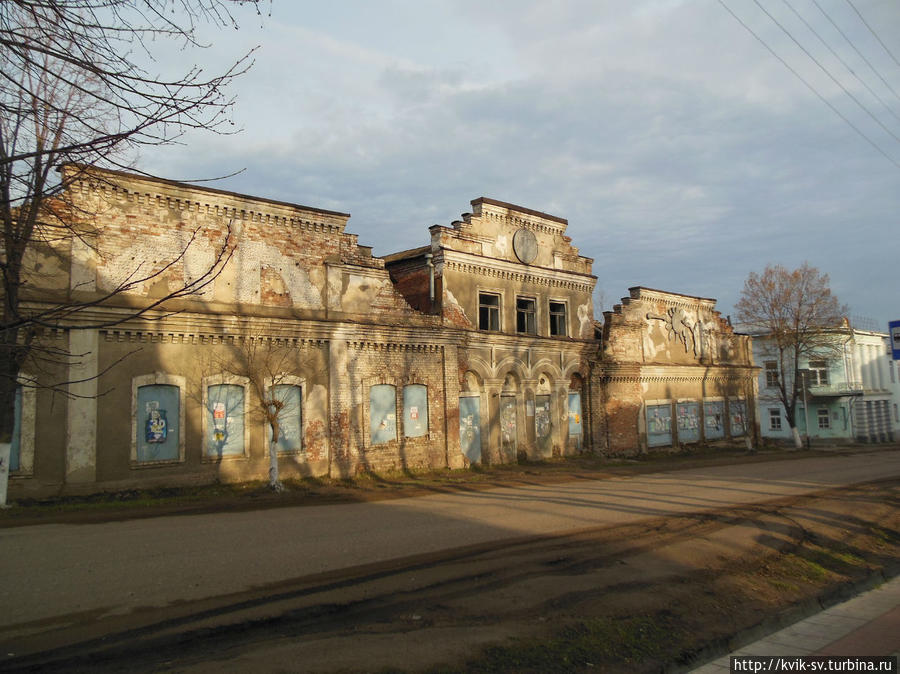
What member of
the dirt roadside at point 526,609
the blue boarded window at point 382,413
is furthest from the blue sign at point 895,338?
the blue boarded window at point 382,413

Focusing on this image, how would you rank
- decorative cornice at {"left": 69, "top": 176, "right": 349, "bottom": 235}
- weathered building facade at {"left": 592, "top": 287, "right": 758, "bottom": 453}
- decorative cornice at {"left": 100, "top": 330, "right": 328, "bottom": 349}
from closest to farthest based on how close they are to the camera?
decorative cornice at {"left": 100, "top": 330, "right": 328, "bottom": 349} < decorative cornice at {"left": 69, "top": 176, "right": 349, "bottom": 235} < weathered building facade at {"left": 592, "top": 287, "right": 758, "bottom": 453}

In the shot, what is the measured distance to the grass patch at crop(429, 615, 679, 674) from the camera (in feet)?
18.4

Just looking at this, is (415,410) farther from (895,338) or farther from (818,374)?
(818,374)

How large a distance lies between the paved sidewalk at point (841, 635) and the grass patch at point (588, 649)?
51 centimetres

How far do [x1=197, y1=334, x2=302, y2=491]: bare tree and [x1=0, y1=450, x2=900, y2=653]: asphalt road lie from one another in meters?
3.47

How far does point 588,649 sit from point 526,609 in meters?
1.12

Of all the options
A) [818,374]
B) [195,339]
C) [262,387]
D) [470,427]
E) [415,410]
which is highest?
[195,339]

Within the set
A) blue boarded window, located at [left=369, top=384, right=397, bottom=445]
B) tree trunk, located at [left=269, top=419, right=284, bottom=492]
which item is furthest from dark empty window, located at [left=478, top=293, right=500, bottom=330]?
tree trunk, located at [left=269, top=419, right=284, bottom=492]

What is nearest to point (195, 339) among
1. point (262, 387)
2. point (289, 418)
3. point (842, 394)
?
point (262, 387)

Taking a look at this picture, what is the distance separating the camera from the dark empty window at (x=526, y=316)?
83.0 feet

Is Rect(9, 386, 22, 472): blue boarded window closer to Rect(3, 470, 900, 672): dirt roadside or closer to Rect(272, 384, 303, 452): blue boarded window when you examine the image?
Rect(272, 384, 303, 452): blue boarded window

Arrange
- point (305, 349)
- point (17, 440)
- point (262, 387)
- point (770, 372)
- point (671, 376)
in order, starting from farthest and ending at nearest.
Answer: point (770, 372) < point (671, 376) < point (305, 349) < point (262, 387) < point (17, 440)

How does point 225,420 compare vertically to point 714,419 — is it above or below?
above

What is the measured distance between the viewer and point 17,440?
13625 mm
